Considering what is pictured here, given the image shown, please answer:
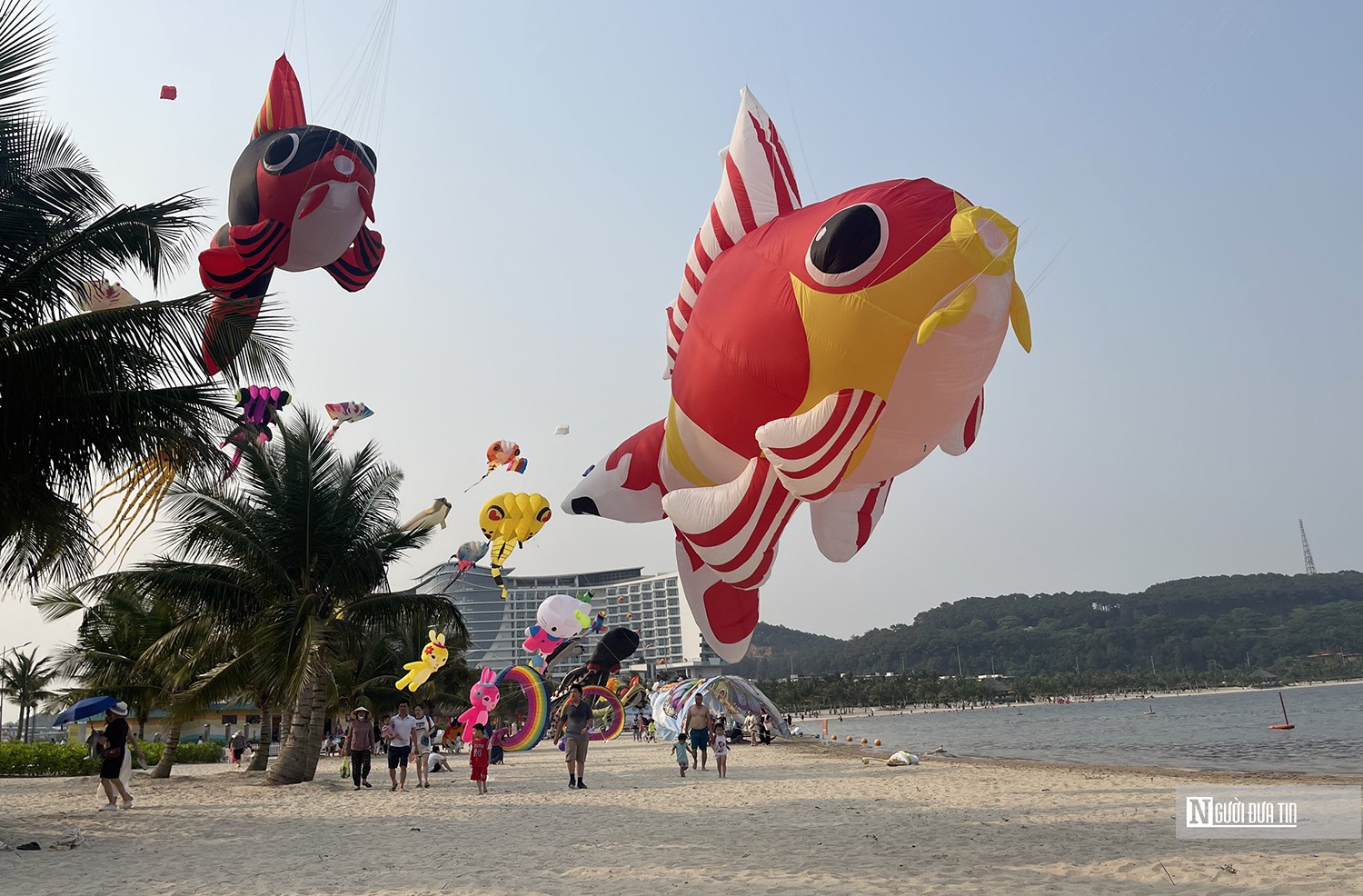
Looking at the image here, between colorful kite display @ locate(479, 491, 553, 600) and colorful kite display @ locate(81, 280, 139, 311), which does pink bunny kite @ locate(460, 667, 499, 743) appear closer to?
colorful kite display @ locate(479, 491, 553, 600)

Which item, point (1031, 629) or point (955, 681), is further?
point (1031, 629)

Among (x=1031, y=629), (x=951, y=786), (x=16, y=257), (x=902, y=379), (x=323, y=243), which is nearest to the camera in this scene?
(x=902, y=379)

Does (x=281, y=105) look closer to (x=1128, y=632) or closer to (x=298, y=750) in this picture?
(x=298, y=750)

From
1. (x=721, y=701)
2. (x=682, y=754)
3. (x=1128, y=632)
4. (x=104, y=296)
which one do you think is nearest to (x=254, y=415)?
(x=104, y=296)

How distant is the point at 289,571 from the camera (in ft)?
51.0

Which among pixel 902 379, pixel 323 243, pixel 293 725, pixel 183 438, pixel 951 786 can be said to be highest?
pixel 323 243

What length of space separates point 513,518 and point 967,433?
11.0m

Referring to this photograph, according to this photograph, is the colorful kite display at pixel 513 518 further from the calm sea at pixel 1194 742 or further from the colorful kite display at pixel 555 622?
the calm sea at pixel 1194 742

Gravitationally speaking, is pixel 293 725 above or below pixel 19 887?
above

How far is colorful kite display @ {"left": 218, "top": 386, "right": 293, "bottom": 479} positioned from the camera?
9102 mm

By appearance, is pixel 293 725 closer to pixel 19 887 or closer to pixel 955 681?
pixel 19 887

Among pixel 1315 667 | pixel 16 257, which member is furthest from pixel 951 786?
pixel 1315 667

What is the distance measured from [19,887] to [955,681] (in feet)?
406

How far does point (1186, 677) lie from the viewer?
130 meters
